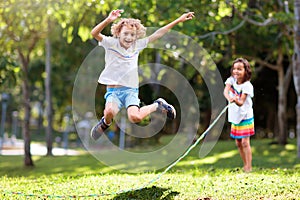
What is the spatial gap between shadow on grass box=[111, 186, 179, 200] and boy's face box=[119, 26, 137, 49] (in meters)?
1.89

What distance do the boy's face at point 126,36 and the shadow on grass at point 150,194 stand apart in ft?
6.21

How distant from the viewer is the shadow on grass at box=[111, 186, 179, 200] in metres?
5.46

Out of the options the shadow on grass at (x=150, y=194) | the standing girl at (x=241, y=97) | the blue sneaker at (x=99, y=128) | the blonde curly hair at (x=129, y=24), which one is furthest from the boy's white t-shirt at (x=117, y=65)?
the standing girl at (x=241, y=97)

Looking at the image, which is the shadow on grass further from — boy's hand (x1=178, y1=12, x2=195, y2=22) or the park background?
the park background

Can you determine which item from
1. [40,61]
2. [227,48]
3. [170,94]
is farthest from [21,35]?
[40,61]

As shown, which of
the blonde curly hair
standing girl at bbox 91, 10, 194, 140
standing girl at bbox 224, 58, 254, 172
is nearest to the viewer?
standing girl at bbox 91, 10, 194, 140

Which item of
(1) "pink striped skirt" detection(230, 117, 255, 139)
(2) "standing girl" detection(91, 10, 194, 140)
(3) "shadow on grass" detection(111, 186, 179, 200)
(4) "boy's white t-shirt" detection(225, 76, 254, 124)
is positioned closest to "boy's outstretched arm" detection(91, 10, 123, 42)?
(2) "standing girl" detection(91, 10, 194, 140)

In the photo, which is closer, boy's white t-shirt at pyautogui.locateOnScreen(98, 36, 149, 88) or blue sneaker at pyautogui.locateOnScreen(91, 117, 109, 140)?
boy's white t-shirt at pyautogui.locateOnScreen(98, 36, 149, 88)

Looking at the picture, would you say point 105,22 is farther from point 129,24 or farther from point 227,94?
point 227,94

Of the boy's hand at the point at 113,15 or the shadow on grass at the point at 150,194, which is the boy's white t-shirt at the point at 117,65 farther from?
the shadow on grass at the point at 150,194

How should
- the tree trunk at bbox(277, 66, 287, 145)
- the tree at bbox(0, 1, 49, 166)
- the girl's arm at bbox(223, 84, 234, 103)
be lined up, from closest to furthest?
the girl's arm at bbox(223, 84, 234, 103) → the tree at bbox(0, 1, 49, 166) → the tree trunk at bbox(277, 66, 287, 145)

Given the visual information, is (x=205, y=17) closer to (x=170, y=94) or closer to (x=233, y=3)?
(x=233, y=3)

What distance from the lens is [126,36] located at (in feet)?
19.7

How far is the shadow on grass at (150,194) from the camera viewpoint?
5461mm
